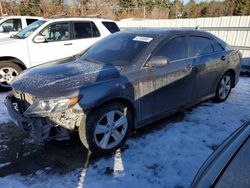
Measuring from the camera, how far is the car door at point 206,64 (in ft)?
13.8

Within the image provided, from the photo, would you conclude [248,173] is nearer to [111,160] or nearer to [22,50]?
[111,160]

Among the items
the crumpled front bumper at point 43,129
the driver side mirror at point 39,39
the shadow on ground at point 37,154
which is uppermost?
the driver side mirror at point 39,39

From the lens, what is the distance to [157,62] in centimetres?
336

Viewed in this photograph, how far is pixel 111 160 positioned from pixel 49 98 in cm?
113

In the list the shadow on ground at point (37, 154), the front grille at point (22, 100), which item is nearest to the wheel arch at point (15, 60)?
the shadow on ground at point (37, 154)

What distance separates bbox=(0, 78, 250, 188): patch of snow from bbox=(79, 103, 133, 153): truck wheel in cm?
17

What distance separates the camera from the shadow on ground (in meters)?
2.96

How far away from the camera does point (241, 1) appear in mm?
34562

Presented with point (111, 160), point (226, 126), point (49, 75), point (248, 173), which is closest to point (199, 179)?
point (248, 173)

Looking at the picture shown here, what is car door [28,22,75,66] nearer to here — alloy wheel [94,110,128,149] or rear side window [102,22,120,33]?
rear side window [102,22,120,33]

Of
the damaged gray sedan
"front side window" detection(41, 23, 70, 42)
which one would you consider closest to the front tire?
the damaged gray sedan

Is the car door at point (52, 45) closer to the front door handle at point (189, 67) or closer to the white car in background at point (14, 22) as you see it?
the front door handle at point (189, 67)

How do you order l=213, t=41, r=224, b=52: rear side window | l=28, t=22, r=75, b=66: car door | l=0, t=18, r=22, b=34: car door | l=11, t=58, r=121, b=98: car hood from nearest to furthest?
l=11, t=58, r=121, b=98: car hood < l=213, t=41, r=224, b=52: rear side window < l=28, t=22, r=75, b=66: car door < l=0, t=18, r=22, b=34: car door

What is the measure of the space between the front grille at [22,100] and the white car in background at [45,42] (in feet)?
9.70
